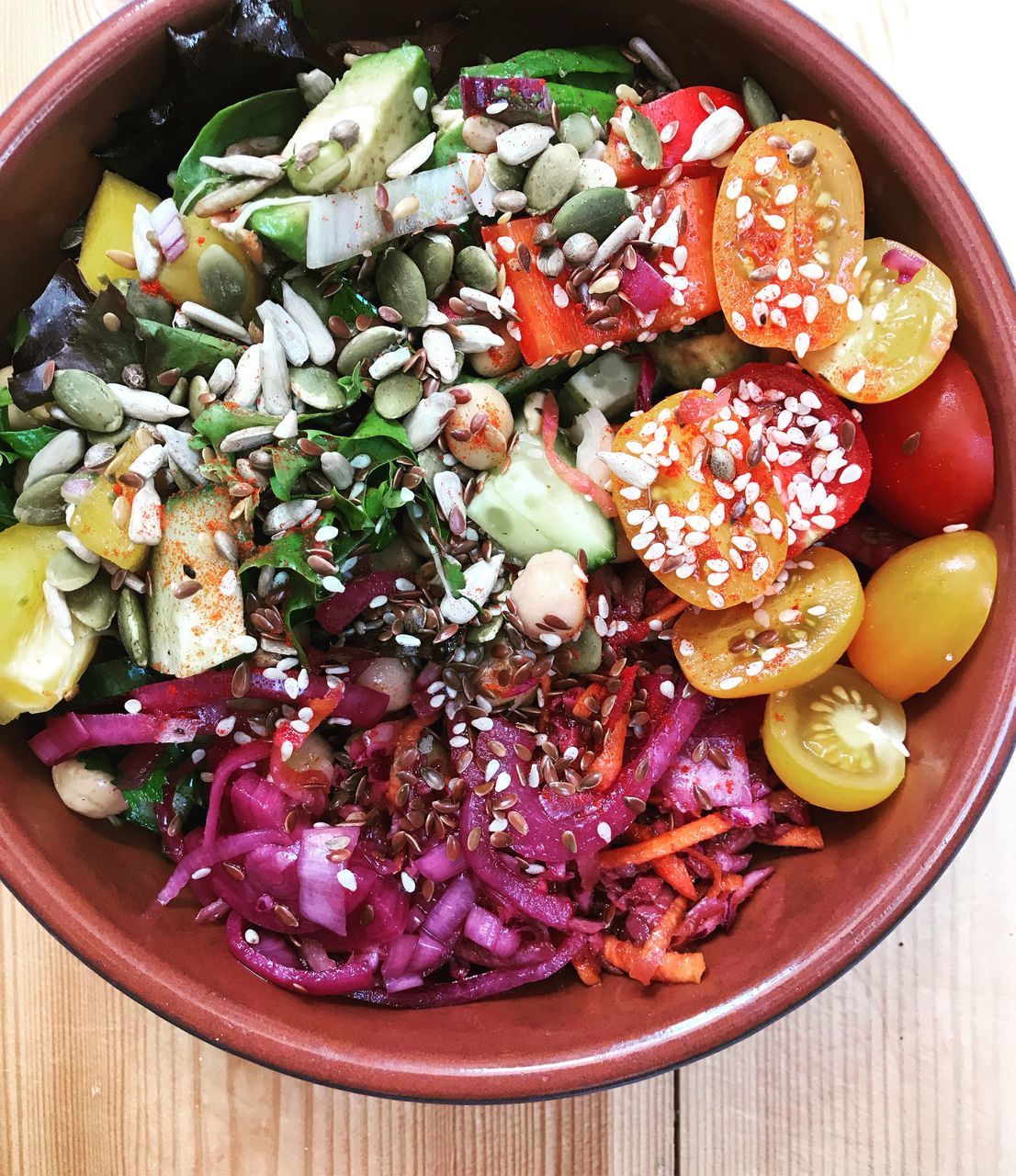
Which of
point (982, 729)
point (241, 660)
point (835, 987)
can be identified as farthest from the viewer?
point (835, 987)

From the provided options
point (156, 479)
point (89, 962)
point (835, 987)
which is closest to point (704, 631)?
point (835, 987)

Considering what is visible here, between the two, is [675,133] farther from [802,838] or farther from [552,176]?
[802,838]

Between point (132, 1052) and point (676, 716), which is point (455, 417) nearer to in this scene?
point (676, 716)

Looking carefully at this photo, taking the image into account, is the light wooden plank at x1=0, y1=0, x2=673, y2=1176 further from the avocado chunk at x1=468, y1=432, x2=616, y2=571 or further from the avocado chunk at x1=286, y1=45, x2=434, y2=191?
the avocado chunk at x1=468, y1=432, x2=616, y2=571

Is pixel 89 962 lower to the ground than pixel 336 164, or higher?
lower

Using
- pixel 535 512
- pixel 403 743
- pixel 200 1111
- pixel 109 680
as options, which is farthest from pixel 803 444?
pixel 200 1111

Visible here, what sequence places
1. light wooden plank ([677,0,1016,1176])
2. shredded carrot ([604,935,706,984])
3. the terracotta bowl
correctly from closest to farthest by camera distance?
the terracotta bowl
shredded carrot ([604,935,706,984])
light wooden plank ([677,0,1016,1176])

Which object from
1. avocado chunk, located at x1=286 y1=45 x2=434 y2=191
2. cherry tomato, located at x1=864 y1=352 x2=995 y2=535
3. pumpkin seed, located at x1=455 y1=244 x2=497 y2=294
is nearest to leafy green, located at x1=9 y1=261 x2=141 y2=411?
avocado chunk, located at x1=286 y1=45 x2=434 y2=191
